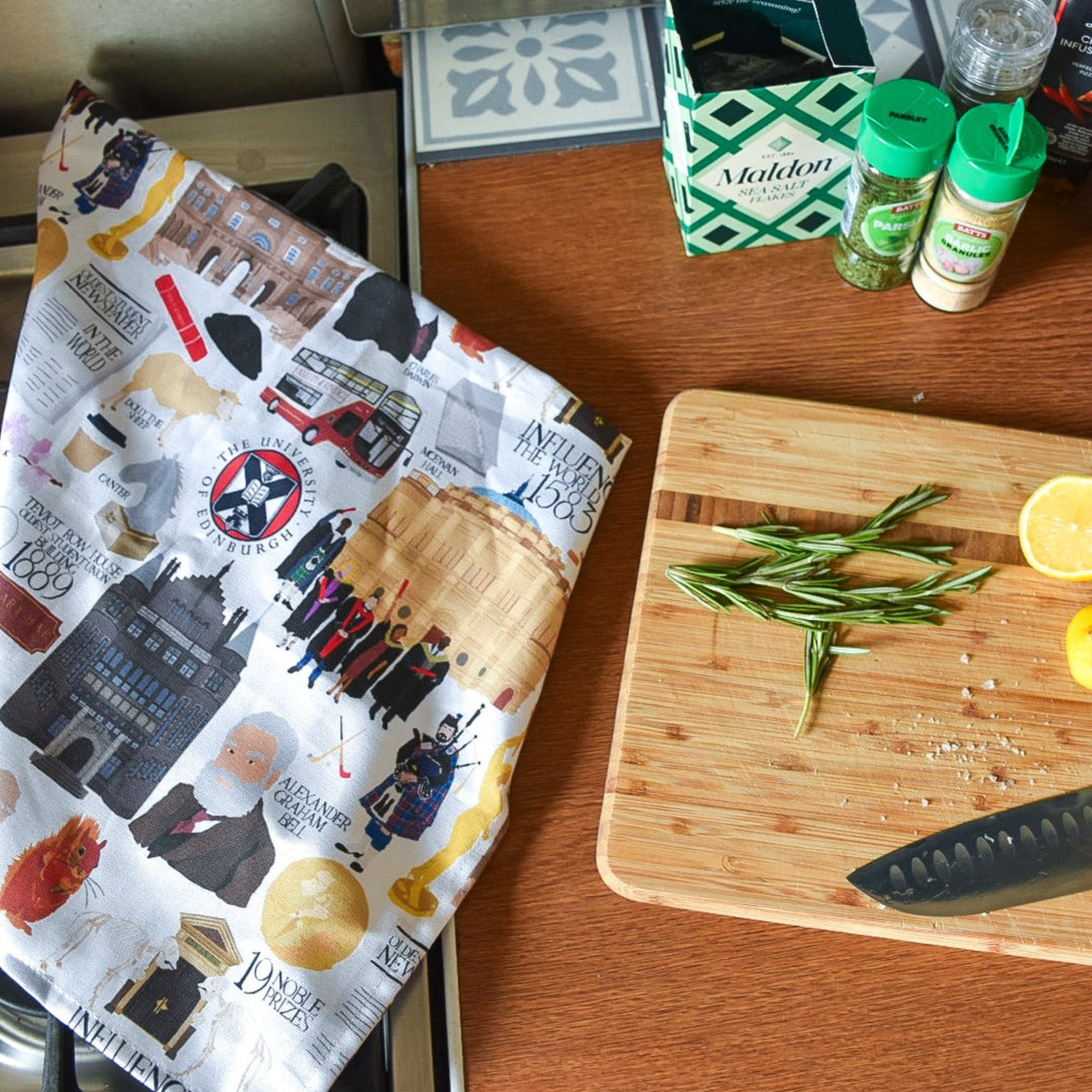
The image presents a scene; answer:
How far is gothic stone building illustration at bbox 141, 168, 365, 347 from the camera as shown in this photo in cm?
94

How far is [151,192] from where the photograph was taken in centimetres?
97

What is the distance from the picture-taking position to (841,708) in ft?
2.77

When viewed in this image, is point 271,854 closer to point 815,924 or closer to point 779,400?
point 815,924

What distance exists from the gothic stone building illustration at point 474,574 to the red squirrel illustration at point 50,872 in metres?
0.28

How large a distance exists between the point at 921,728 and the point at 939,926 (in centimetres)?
15

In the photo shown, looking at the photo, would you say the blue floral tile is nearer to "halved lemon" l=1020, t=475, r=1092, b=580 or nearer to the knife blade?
"halved lemon" l=1020, t=475, r=1092, b=580

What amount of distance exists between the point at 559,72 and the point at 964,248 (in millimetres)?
443

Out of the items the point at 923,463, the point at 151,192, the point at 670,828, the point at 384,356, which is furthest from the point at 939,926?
the point at 151,192

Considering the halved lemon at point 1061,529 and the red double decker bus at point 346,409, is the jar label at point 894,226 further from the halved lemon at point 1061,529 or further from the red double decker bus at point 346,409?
the red double decker bus at point 346,409

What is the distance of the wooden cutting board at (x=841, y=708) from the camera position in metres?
0.81

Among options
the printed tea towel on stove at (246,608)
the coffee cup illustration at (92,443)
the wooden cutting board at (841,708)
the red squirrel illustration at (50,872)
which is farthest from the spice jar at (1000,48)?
the red squirrel illustration at (50,872)

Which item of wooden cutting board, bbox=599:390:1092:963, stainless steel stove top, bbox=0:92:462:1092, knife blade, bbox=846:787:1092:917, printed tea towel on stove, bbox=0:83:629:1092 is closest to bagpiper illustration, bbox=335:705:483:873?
printed tea towel on stove, bbox=0:83:629:1092

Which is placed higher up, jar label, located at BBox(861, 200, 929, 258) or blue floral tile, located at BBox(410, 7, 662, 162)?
blue floral tile, located at BBox(410, 7, 662, 162)

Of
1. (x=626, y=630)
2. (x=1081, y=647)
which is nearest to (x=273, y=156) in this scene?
(x=626, y=630)
